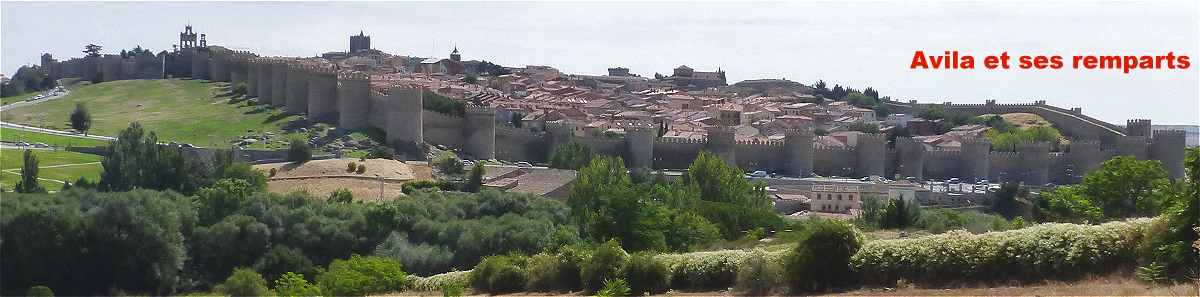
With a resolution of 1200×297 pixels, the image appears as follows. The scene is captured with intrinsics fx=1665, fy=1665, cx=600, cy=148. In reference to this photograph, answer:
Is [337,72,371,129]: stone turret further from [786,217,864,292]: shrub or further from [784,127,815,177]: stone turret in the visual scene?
[786,217,864,292]: shrub

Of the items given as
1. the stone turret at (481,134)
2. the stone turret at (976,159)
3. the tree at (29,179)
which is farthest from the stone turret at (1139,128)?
the tree at (29,179)

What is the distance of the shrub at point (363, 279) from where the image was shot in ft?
51.8

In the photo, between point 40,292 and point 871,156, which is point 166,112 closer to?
point 871,156

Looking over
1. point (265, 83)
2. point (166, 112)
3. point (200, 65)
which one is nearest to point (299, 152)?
point (265, 83)

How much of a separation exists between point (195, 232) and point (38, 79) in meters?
37.2

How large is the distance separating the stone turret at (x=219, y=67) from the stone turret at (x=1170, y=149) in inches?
1077

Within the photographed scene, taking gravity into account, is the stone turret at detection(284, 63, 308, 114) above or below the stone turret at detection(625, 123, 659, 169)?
above

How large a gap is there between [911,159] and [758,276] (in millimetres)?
29864

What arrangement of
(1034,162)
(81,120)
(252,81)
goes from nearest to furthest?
(1034,162) < (81,120) < (252,81)

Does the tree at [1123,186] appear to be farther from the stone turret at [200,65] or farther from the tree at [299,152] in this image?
the stone turret at [200,65]

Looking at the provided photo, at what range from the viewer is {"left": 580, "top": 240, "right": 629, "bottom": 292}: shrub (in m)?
13.7

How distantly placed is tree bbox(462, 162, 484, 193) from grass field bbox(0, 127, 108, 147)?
9.63 meters

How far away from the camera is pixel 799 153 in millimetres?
40969

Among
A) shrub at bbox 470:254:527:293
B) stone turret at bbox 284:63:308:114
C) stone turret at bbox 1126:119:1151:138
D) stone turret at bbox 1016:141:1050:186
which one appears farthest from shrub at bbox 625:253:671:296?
stone turret at bbox 1126:119:1151:138
